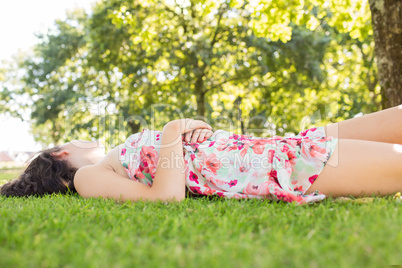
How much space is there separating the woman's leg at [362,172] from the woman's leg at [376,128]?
312mm

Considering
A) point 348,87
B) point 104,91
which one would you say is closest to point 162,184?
point 104,91

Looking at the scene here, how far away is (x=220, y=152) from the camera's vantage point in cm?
281

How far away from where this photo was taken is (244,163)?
107 inches

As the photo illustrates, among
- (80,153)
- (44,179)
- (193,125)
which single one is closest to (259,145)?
(193,125)

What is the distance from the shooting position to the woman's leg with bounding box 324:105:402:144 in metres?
2.74

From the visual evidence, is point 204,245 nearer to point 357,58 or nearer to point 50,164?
point 50,164

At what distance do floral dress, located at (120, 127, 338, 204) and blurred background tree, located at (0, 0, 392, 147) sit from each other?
8.65 metres

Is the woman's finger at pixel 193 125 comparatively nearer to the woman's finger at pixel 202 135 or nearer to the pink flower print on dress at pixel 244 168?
the woman's finger at pixel 202 135

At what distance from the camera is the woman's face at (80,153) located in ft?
10.7

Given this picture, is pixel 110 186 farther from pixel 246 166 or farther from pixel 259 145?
pixel 259 145

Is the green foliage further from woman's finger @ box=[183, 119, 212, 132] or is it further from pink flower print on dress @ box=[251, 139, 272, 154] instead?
woman's finger @ box=[183, 119, 212, 132]

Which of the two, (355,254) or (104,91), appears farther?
(104,91)

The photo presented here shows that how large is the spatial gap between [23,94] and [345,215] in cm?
2604

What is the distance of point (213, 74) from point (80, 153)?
1238 centimetres
